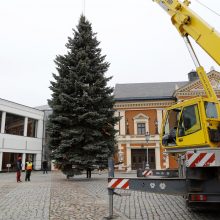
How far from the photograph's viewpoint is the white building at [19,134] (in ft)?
114

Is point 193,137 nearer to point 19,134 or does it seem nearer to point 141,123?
point 19,134

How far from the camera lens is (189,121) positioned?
784cm

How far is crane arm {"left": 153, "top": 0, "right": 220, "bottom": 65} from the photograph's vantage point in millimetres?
8461

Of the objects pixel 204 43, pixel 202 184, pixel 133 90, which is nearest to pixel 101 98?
pixel 204 43

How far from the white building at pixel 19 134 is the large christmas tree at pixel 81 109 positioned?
623 inches

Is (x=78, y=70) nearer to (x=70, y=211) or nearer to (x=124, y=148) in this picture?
(x=70, y=211)

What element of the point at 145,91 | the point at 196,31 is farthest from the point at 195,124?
the point at 145,91

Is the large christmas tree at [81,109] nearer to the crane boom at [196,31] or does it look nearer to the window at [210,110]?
the crane boom at [196,31]

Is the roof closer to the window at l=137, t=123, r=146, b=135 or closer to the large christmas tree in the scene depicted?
the window at l=137, t=123, r=146, b=135

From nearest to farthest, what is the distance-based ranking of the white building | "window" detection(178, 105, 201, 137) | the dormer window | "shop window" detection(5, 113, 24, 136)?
"window" detection(178, 105, 201, 137) < the white building < "shop window" detection(5, 113, 24, 136) < the dormer window

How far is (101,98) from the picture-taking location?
21.4 meters

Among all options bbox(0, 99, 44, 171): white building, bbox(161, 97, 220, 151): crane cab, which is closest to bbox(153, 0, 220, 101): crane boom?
bbox(161, 97, 220, 151): crane cab

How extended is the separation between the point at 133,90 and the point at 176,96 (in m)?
8.19

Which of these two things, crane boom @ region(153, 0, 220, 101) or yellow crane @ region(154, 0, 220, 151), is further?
crane boom @ region(153, 0, 220, 101)
